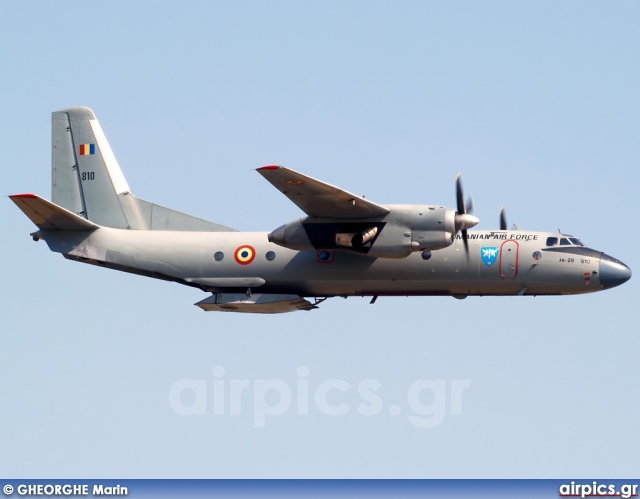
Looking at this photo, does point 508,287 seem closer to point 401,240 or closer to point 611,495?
point 401,240

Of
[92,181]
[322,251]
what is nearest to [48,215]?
[92,181]

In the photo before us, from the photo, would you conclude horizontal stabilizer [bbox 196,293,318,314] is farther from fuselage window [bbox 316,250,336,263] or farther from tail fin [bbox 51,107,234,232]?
tail fin [bbox 51,107,234,232]

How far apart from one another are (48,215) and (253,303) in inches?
252

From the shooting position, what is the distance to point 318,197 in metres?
33.1

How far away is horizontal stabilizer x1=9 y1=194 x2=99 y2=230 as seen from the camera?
116 feet

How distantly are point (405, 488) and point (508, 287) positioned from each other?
280 inches

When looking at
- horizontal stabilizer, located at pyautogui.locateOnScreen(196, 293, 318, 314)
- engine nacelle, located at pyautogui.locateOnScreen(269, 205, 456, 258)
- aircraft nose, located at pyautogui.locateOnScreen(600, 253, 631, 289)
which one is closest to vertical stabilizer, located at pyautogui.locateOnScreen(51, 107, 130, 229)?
horizontal stabilizer, located at pyautogui.locateOnScreen(196, 293, 318, 314)

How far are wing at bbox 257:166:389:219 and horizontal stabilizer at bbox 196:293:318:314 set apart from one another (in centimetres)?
312

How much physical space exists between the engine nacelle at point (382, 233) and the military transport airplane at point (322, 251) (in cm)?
3

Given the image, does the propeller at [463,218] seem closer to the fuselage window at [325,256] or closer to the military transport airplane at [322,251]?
the military transport airplane at [322,251]

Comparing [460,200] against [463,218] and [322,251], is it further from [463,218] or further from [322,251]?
[322,251]

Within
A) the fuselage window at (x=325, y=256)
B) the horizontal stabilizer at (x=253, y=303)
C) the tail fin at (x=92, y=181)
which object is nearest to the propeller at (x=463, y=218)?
the fuselage window at (x=325, y=256)

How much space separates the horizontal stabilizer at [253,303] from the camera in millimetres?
35719

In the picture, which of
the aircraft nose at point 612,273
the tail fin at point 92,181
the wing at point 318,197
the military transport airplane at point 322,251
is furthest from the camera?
the tail fin at point 92,181
